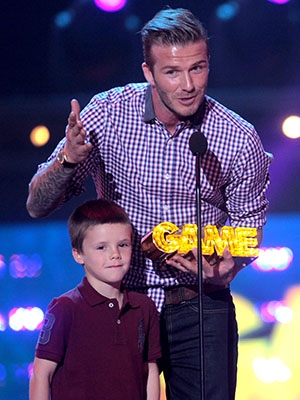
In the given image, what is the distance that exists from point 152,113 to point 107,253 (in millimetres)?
428

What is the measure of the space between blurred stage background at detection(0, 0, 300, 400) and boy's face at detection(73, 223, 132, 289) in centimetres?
239

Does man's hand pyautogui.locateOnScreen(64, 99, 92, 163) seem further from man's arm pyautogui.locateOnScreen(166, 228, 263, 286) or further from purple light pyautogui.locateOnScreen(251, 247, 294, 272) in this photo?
purple light pyautogui.locateOnScreen(251, 247, 294, 272)

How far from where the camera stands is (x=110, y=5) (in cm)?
502

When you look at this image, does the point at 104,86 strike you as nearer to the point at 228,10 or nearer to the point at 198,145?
the point at 228,10

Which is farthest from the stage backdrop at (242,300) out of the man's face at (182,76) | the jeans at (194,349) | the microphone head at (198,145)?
the microphone head at (198,145)

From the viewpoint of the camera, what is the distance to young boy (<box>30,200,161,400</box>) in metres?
2.23

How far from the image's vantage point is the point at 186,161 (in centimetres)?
250

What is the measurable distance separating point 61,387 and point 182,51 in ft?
3.00

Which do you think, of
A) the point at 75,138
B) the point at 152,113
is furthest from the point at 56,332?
the point at 152,113

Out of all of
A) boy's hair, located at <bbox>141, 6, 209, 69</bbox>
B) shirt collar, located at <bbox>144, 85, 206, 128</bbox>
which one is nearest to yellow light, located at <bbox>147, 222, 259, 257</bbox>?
shirt collar, located at <bbox>144, 85, 206, 128</bbox>

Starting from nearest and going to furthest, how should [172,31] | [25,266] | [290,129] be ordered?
[172,31] < [25,266] < [290,129]

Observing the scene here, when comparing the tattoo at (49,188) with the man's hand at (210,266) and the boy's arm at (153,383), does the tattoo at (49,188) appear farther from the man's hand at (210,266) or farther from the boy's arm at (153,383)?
the boy's arm at (153,383)

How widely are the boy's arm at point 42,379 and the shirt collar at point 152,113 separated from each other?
716 mm

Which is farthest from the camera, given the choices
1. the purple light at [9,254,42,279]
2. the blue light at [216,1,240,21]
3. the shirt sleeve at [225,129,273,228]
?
the blue light at [216,1,240,21]
